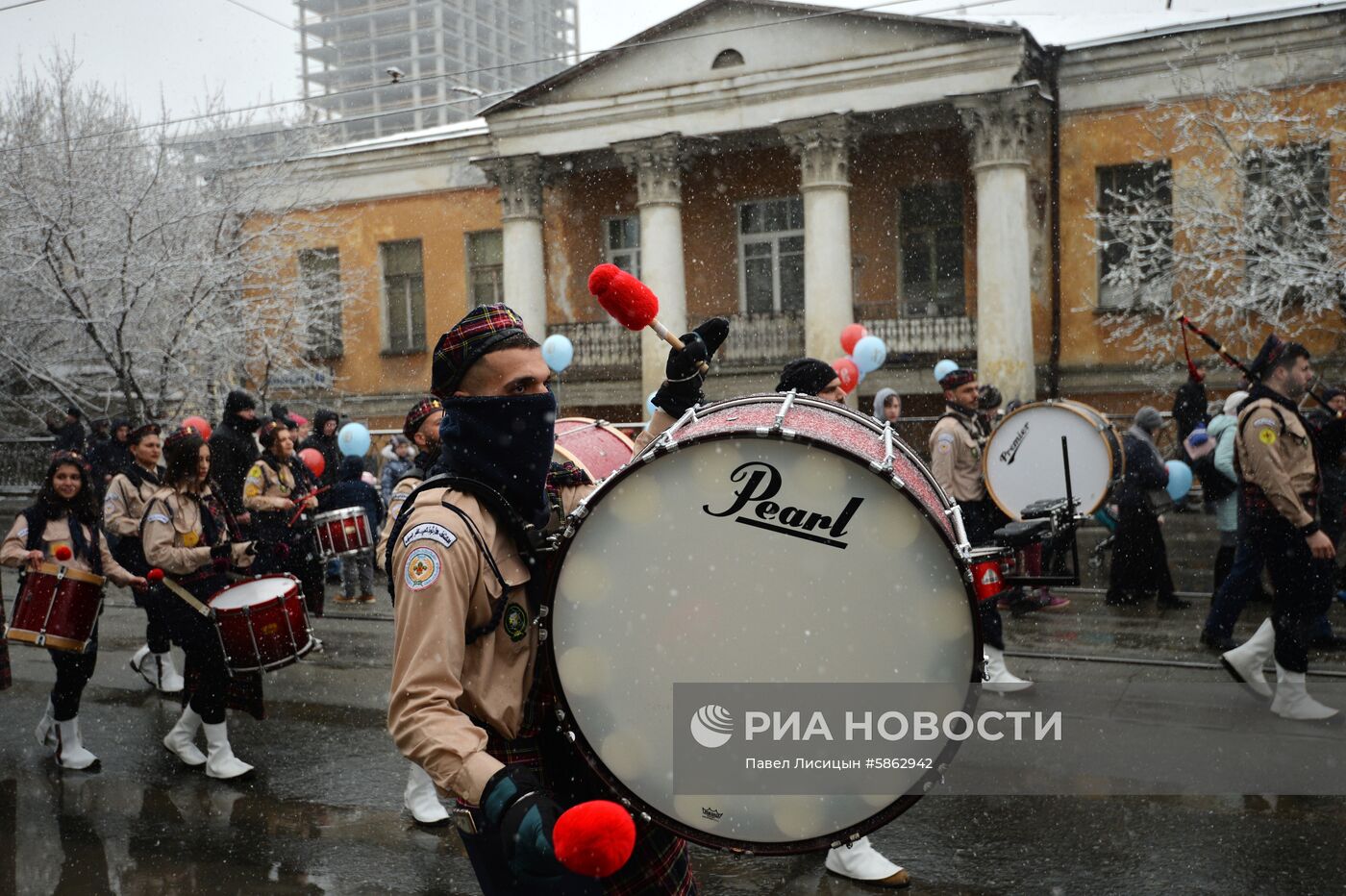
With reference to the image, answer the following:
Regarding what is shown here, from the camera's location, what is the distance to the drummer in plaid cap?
2.45 m

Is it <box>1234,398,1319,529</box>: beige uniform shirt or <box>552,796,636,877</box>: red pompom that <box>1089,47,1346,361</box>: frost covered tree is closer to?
<box>1234,398,1319,529</box>: beige uniform shirt

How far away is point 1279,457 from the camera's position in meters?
6.51

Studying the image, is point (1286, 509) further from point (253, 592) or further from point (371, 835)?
point (253, 592)

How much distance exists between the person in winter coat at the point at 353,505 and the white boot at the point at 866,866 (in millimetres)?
7840

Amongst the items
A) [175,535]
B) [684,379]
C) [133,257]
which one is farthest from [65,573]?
[133,257]

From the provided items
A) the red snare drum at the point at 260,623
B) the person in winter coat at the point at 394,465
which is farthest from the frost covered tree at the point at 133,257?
the red snare drum at the point at 260,623

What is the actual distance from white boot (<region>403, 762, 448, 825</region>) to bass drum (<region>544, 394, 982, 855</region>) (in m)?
3.32

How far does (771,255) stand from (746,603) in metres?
22.1

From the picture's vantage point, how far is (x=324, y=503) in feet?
38.2

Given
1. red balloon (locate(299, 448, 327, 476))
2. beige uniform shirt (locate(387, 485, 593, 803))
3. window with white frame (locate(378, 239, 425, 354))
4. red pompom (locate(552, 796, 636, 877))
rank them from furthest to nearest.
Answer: window with white frame (locate(378, 239, 425, 354))
red balloon (locate(299, 448, 327, 476))
beige uniform shirt (locate(387, 485, 593, 803))
red pompom (locate(552, 796, 636, 877))

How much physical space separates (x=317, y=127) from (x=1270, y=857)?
23874 millimetres

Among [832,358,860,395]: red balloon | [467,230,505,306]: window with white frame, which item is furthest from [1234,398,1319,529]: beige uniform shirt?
[467,230,505,306]: window with white frame

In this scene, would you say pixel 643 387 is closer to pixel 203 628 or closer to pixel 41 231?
pixel 41 231

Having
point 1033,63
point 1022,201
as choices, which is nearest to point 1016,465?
point 1022,201
